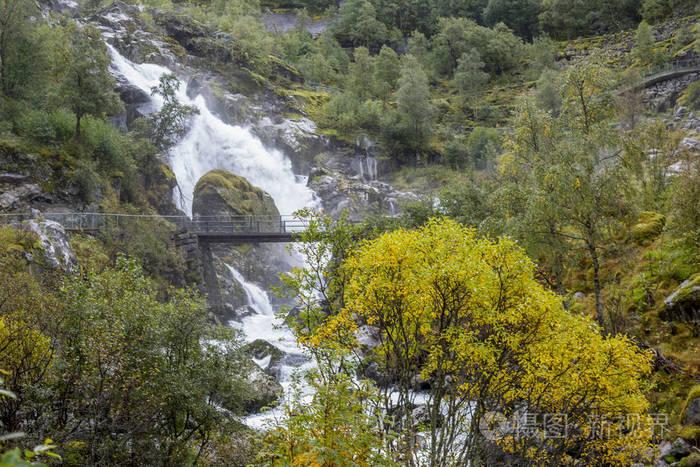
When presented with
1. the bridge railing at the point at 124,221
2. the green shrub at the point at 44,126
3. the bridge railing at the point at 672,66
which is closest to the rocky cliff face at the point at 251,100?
the bridge railing at the point at 124,221

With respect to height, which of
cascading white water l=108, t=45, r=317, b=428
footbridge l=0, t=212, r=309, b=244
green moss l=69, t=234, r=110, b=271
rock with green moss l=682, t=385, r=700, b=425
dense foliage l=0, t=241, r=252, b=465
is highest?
cascading white water l=108, t=45, r=317, b=428

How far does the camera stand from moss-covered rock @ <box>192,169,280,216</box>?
122 feet

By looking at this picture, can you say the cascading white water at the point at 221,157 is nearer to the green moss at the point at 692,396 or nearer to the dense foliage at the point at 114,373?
the dense foliage at the point at 114,373

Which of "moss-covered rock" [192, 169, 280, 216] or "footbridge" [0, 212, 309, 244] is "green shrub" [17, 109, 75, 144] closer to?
"footbridge" [0, 212, 309, 244]

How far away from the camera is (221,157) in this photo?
47312mm

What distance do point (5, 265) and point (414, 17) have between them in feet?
338

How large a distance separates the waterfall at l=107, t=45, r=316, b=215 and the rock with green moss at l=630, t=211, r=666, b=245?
3139cm

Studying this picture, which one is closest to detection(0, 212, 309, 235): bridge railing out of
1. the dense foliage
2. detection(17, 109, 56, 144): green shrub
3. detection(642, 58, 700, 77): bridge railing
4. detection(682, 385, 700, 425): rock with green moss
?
the dense foliage

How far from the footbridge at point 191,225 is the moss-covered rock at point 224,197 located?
0.98 meters

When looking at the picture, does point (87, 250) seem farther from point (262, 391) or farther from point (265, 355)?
point (262, 391)

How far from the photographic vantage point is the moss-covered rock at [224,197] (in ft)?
122

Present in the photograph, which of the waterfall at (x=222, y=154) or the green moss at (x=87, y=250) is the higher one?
the waterfall at (x=222, y=154)

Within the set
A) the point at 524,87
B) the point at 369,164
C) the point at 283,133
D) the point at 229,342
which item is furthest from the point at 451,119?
the point at 229,342

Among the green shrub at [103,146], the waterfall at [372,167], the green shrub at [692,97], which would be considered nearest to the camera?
the green shrub at [103,146]
